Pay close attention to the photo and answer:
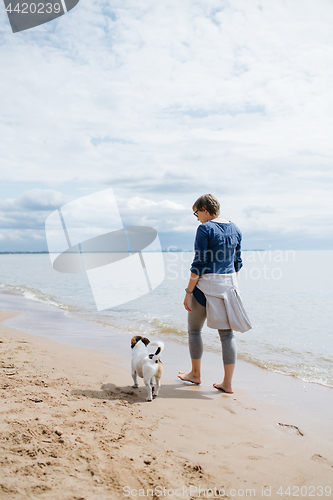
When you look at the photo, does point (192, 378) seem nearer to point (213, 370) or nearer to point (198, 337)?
point (198, 337)

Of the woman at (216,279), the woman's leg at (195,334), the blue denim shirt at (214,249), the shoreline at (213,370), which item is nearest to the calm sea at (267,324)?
the shoreline at (213,370)

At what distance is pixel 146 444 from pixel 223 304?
67.1 inches

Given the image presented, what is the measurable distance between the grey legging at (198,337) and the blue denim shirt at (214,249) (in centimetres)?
12

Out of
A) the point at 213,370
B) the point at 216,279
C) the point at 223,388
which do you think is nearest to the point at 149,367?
the point at 223,388

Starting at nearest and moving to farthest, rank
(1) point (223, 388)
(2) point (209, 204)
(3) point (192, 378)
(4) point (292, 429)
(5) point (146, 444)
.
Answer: (5) point (146, 444) < (4) point (292, 429) < (2) point (209, 204) < (1) point (223, 388) < (3) point (192, 378)

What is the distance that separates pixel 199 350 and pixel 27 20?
21.5ft

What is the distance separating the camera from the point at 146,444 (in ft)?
8.50

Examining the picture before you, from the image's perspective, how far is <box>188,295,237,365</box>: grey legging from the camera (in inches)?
152

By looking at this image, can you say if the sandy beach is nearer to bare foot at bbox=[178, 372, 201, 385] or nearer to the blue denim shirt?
bare foot at bbox=[178, 372, 201, 385]

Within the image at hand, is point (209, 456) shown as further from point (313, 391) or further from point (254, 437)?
point (313, 391)

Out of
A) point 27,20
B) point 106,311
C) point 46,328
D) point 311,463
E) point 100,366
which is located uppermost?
point 27,20

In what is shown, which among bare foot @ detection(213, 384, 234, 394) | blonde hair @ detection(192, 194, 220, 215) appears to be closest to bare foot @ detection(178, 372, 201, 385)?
bare foot @ detection(213, 384, 234, 394)

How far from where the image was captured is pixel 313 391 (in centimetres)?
443

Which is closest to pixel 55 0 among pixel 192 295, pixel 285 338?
pixel 192 295
